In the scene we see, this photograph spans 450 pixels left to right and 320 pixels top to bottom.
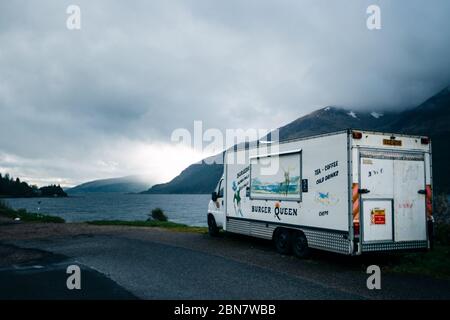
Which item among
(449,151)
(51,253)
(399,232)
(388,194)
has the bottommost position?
(51,253)

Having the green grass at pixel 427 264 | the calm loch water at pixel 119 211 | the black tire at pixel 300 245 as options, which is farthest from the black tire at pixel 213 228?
the calm loch water at pixel 119 211

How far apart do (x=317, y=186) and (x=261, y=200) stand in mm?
2707

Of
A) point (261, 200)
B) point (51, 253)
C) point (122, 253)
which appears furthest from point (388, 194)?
point (51, 253)

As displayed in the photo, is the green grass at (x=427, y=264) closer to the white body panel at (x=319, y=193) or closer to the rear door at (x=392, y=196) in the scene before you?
the rear door at (x=392, y=196)

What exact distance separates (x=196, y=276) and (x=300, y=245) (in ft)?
12.1

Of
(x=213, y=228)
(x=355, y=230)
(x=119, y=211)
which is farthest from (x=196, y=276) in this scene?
(x=119, y=211)

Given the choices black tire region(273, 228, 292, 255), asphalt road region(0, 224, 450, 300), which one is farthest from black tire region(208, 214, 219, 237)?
black tire region(273, 228, 292, 255)

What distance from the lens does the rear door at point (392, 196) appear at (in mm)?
9203

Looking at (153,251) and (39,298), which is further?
(153,251)

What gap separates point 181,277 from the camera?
325 inches

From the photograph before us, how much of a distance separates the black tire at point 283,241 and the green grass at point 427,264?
9.43 feet

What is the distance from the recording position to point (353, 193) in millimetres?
9055

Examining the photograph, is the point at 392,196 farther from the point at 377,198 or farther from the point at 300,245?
the point at 300,245
